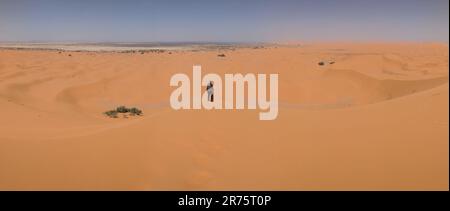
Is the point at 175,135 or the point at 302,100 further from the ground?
the point at 302,100

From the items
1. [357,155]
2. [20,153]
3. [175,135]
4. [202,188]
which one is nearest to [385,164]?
[357,155]

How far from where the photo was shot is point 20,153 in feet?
16.5

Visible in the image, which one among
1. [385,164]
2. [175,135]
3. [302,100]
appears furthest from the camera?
[302,100]
